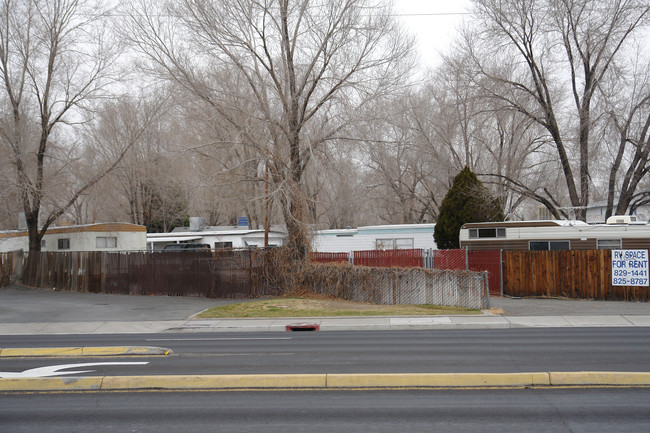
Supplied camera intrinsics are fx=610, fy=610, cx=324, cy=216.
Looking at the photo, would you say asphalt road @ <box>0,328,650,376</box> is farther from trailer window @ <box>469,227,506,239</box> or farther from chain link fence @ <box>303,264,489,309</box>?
trailer window @ <box>469,227,506,239</box>

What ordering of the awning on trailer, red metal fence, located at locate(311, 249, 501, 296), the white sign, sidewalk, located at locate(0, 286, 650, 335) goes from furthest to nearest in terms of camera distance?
the awning on trailer, red metal fence, located at locate(311, 249, 501, 296), the white sign, sidewalk, located at locate(0, 286, 650, 335)

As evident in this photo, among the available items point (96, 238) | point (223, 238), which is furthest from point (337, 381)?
point (223, 238)

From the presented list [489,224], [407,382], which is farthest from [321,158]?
[407,382]

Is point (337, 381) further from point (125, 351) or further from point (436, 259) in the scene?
point (436, 259)

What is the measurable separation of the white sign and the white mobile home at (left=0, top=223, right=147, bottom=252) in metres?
23.5

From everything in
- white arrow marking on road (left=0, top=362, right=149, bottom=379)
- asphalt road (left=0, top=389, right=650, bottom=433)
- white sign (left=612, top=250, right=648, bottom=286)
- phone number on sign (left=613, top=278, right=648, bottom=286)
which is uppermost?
white sign (left=612, top=250, right=648, bottom=286)

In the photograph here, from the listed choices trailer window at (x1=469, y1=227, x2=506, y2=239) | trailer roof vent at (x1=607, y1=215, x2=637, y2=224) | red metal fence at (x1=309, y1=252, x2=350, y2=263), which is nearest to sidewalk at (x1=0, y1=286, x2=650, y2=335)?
trailer window at (x1=469, y1=227, x2=506, y2=239)

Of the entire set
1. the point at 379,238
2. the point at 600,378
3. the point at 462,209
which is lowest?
the point at 600,378

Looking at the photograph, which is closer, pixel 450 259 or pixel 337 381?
pixel 337 381

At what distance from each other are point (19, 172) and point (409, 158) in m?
23.5

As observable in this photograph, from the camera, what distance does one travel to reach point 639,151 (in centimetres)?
2652

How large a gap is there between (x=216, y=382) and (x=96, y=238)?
80.7ft

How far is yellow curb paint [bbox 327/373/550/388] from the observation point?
8945mm

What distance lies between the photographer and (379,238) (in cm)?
3212
